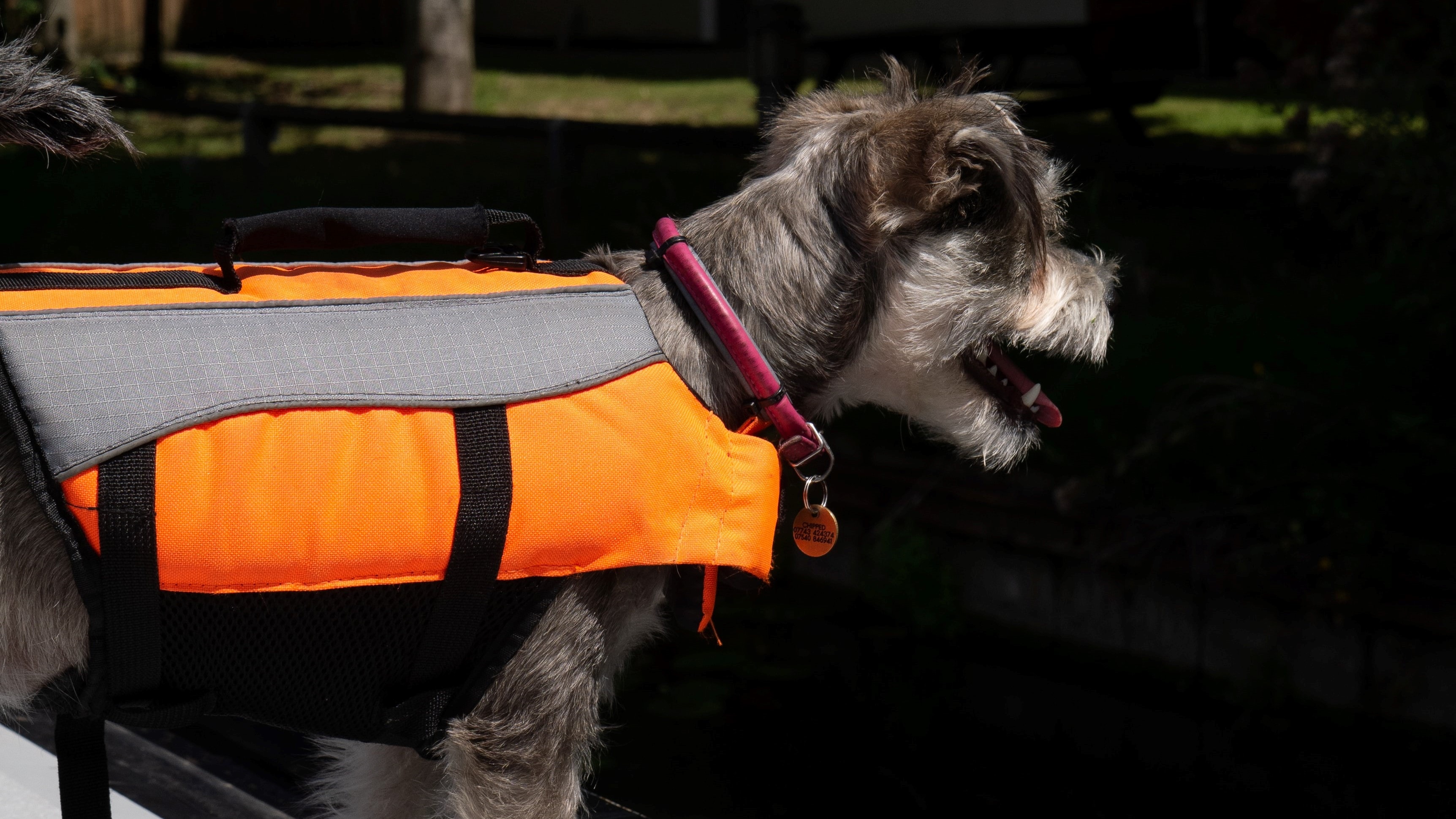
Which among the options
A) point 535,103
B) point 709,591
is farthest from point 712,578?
point 535,103

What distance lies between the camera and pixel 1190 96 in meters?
12.5

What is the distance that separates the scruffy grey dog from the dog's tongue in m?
0.03

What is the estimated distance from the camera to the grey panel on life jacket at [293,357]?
1906 mm

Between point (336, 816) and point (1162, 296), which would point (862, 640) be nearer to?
point (1162, 296)

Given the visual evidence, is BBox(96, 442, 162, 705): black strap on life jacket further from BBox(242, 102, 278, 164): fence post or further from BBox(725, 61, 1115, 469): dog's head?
BBox(242, 102, 278, 164): fence post

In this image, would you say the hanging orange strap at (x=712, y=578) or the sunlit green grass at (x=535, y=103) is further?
the sunlit green grass at (x=535, y=103)

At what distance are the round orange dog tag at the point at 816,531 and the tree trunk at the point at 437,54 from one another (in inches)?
412

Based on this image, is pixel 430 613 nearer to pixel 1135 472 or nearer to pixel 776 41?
pixel 1135 472

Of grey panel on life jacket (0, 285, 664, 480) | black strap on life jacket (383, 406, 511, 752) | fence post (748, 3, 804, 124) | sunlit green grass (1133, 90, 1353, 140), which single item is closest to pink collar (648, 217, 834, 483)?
grey panel on life jacket (0, 285, 664, 480)

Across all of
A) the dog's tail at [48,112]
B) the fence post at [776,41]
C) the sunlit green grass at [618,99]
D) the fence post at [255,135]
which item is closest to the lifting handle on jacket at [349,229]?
the dog's tail at [48,112]

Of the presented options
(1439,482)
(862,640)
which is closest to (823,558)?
(862,640)

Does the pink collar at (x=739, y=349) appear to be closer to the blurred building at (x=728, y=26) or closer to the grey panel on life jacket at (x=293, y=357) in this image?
the grey panel on life jacket at (x=293, y=357)

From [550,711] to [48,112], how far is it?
134 centimetres

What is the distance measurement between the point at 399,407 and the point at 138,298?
485 millimetres
